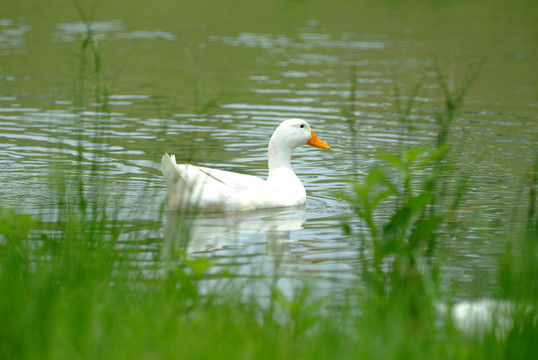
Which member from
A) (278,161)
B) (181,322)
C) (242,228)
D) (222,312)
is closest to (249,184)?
(242,228)

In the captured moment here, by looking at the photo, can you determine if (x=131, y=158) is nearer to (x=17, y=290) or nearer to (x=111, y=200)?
(x=111, y=200)

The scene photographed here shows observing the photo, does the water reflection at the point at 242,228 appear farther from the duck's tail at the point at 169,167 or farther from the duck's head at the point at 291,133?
the duck's head at the point at 291,133

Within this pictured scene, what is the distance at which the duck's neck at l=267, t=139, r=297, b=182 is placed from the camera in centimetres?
881

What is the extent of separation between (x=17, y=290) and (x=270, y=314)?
3.83 ft

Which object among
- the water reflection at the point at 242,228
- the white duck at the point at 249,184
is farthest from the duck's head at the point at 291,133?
the water reflection at the point at 242,228

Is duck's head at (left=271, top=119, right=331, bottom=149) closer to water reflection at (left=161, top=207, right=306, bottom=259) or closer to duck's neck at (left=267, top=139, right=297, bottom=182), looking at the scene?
duck's neck at (left=267, top=139, right=297, bottom=182)

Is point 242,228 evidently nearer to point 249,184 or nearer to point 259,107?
point 249,184

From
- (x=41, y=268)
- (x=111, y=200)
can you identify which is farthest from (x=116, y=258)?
(x=111, y=200)

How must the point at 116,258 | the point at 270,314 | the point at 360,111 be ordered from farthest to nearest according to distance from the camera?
the point at 360,111
the point at 116,258
the point at 270,314

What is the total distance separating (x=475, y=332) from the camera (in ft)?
12.6

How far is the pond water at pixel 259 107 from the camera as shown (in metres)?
6.68

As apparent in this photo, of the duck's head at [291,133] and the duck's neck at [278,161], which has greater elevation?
the duck's head at [291,133]

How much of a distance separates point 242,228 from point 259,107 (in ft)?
22.0

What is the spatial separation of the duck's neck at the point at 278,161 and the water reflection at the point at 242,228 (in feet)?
1.60
